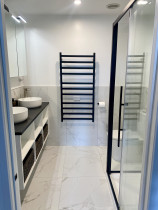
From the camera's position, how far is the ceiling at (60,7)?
2.12m

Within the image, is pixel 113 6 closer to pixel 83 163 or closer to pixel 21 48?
pixel 21 48

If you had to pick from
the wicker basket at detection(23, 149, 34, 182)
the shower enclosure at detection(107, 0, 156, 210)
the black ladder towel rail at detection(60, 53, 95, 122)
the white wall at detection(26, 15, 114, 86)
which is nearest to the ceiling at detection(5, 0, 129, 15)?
the white wall at detection(26, 15, 114, 86)

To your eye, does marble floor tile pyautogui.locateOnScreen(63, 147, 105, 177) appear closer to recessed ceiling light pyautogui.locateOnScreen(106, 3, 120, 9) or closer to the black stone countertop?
the black stone countertop

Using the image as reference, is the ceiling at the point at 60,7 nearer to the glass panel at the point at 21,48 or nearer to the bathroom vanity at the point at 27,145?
the glass panel at the point at 21,48

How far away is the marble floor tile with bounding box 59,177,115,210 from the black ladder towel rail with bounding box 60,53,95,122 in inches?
44.7

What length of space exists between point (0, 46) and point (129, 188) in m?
1.55

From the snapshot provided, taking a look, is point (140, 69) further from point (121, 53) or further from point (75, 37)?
point (75, 37)

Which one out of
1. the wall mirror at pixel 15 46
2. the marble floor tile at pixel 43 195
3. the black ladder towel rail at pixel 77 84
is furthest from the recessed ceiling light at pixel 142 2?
the marble floor tile at pixel 43 195

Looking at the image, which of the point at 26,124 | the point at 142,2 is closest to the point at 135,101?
the point at 142,2

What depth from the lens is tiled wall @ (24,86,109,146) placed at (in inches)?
115

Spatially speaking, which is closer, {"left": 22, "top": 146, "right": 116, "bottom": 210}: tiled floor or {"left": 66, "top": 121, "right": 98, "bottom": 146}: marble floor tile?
{"left": 22, "top": 146, "right": 116, "bottom": 210}: tiled floor

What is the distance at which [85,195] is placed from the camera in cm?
192

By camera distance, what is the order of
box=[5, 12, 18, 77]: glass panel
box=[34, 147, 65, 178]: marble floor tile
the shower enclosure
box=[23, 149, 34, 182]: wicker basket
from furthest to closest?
box=[34, 147, 65, 178]: marble floor tile, box=[5, 12, 18, 77]: glass panel, box=[23, 149, 34, 182]: wicker basket, the shower enclosure

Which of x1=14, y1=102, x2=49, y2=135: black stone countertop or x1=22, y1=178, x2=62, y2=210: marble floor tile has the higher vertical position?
x1=14, y1=102, x2=49, y2=135: black stone countertop
